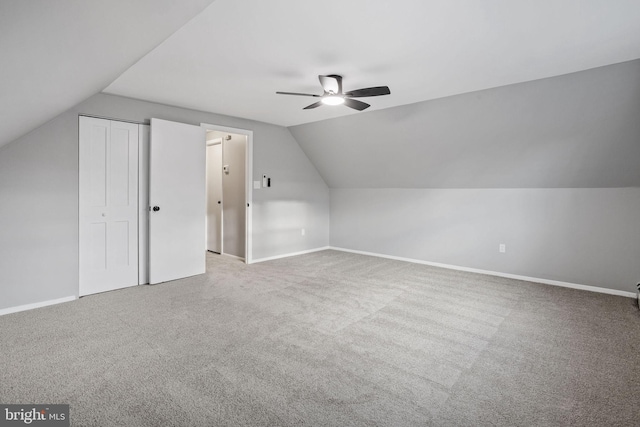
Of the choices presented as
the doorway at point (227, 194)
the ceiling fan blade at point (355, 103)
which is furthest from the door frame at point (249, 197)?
the ceiling fan blade at point (355, 103)

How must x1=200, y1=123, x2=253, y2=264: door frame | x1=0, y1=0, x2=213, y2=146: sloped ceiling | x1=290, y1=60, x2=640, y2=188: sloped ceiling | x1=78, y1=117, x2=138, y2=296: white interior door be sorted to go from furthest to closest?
1. x1=200, y1=123, x2=253, y2=264: door frame
2. x1=78, y1=117, x2=138, y2=296: white interior door
3. x1=290, y1=60, x2=640, y2=188: sloped ceiling
4. x1=0, y1=0, x2=213, y2=146: sloped ceiling

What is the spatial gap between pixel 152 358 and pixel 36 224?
7.23 ft

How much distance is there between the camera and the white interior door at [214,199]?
6.52m

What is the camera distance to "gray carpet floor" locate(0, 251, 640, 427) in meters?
1.90

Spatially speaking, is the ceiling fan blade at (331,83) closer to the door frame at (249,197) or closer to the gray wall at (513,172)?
the gray wall at (513,172)

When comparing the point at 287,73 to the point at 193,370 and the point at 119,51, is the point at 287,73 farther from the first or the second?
the point at 193,370

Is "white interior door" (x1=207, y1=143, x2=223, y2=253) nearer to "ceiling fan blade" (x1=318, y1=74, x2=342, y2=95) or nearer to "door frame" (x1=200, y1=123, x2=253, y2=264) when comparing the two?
"door frame" (x1=200, y1=123, x2=253, y2=264)

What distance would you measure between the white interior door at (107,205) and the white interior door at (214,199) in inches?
91.2

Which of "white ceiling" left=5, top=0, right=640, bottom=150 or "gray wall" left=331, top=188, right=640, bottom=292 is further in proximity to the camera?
"gray wall" left=331, top=188, right=640, bottom=292

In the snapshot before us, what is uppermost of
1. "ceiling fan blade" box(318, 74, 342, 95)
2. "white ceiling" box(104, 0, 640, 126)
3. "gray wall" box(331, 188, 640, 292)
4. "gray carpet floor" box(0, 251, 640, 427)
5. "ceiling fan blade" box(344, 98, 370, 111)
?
"white ceiling" box(104, 0, 640, 126)

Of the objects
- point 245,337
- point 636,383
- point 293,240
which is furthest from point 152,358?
point 293,240

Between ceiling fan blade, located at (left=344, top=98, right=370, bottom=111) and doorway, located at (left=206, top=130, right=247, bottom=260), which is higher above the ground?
ceiling fan blade, located at (left=344, top=98, right=370, bottom=111)

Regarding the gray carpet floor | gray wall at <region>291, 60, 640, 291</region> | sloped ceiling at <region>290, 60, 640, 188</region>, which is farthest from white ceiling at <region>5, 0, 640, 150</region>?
the gray carpet floor

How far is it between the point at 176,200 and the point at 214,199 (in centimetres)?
219
